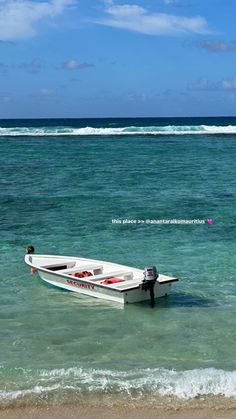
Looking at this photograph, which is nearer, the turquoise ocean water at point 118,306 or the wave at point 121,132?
the turquoise ocean water at point 118,306

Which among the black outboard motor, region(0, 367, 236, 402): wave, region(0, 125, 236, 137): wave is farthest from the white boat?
region(0, 125, 236, 137): wave

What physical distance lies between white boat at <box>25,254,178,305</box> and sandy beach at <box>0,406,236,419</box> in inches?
227

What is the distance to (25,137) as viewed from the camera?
98.6m

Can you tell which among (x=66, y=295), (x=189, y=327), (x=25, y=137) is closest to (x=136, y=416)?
(x=189, y=327)

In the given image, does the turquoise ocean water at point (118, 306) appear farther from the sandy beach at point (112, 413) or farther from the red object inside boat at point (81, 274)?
the red object inside boat at point (81, 274)

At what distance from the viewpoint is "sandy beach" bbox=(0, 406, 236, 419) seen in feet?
35.0

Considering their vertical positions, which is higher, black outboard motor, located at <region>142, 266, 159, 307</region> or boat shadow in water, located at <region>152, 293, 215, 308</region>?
black outboard motor, located at <region>142, 266, 159, 307</region>

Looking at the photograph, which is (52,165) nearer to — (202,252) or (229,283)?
(202,252)

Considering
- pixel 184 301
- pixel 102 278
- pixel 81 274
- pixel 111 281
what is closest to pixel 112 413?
pixel 184 301

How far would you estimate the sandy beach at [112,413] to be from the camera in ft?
35.0

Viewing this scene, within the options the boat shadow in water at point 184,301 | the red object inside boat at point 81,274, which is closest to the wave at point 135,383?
the boat shadow in water at point 184,301

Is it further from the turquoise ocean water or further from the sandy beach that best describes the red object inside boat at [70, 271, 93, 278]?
the sandy beach

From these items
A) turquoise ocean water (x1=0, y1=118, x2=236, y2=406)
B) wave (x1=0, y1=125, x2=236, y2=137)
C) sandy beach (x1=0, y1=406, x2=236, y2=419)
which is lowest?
sandy beach (x1=0, y1=406, x2=236, y2=419)

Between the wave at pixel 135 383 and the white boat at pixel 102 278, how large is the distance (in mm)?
4305
